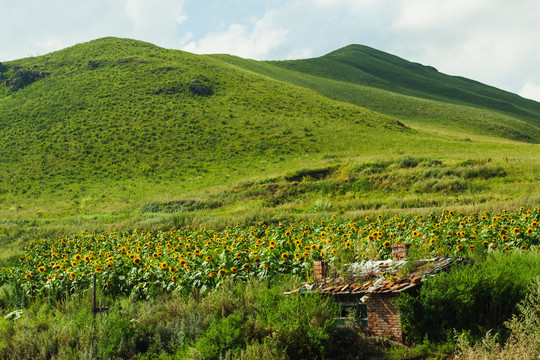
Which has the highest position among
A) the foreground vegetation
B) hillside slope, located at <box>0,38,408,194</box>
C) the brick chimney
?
hillside slope, located at <box>0,38,408,194</box>

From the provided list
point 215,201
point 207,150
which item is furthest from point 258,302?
point 207,150

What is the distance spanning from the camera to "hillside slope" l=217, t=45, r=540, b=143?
2990 inches

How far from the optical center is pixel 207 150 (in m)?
48.4

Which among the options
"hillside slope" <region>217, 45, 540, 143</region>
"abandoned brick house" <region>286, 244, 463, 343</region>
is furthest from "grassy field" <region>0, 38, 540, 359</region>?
"hillside slope" <region>217, 45, 540, 143</region>

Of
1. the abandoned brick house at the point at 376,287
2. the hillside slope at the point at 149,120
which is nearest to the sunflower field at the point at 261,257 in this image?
the abandoned brick house at the point at 376,287

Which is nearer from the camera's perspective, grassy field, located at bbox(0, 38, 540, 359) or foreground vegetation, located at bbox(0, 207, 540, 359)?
foreground vegetation, located at bbox(0, 207, 540, 359)

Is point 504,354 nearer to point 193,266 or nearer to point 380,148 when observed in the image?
point 193,266

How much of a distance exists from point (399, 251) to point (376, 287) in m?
2.06

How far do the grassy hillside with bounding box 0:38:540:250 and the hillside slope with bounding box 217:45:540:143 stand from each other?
80 cm

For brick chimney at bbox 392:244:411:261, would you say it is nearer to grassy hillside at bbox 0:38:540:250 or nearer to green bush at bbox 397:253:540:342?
green bush at bbox 397:253:540:342

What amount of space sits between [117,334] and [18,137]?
53486 mm

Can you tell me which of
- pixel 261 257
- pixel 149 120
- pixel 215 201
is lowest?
pixel 215 201

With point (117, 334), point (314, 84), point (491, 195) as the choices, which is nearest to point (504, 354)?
point (117, 334)

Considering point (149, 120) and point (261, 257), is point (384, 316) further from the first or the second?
point (149, 120)
